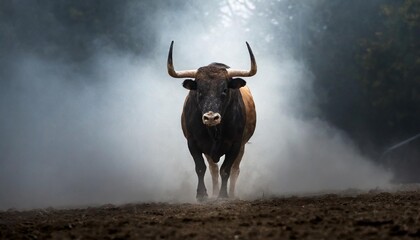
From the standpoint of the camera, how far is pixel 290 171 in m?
19.1

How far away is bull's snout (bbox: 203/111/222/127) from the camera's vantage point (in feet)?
34.5

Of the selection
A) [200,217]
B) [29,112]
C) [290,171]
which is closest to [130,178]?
[290,171]

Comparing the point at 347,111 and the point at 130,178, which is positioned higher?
the point at 347,111

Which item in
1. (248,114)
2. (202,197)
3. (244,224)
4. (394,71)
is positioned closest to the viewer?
(244,224)

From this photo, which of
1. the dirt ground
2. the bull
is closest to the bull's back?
the bull

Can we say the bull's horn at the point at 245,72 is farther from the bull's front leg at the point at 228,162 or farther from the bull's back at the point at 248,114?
the bull's front leg at the point at 228,162

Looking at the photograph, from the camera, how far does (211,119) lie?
10.5 m

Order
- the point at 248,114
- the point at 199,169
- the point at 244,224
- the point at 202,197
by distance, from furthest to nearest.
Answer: the point at 248,114
the point at 199,169
the point at 202,197
the point at 244,224

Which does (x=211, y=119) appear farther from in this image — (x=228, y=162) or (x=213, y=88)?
(x=228, y=162)

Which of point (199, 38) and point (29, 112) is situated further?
point (199, 38)

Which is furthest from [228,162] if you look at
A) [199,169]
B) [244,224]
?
[244,224]

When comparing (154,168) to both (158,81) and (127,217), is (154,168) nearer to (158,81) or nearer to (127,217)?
(158,81)

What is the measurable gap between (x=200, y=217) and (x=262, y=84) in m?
14.2

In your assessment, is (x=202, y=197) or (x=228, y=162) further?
(x=228, y=162)
